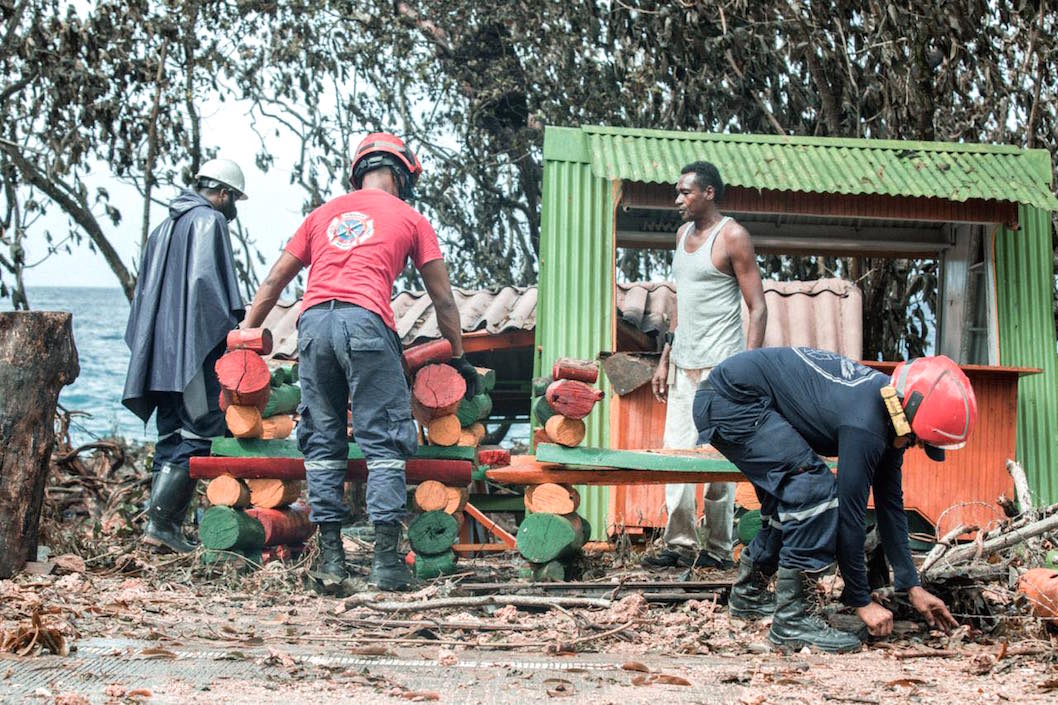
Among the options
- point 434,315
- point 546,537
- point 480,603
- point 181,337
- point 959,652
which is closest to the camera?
point 959,652

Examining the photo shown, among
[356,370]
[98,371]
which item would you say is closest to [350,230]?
[356,370]

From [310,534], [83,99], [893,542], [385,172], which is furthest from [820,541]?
[83,99]

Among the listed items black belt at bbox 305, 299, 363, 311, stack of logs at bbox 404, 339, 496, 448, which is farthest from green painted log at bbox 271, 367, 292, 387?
black belt at bbox 305, 299, 363, 311

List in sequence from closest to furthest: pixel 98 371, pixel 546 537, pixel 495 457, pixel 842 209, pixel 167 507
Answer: pixel 546 537
pixel 495 457
pixel 167 507
pixel 842 209
pixel 98 371

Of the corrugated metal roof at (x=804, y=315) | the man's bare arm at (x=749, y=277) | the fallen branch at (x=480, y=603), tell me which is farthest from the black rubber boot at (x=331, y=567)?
the corrugated metal roof at (x=804, y=315)

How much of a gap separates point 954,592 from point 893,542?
0.47 meters

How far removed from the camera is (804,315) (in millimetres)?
9383

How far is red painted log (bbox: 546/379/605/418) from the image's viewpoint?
6.22 m

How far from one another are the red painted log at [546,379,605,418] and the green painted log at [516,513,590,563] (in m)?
0.57

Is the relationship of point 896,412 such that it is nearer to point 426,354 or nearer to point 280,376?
point 426,354

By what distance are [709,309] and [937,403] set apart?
2.27m

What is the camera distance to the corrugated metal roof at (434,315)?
381 inches

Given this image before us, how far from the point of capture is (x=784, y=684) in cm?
408

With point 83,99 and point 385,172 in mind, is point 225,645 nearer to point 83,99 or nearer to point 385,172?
point 385,172
